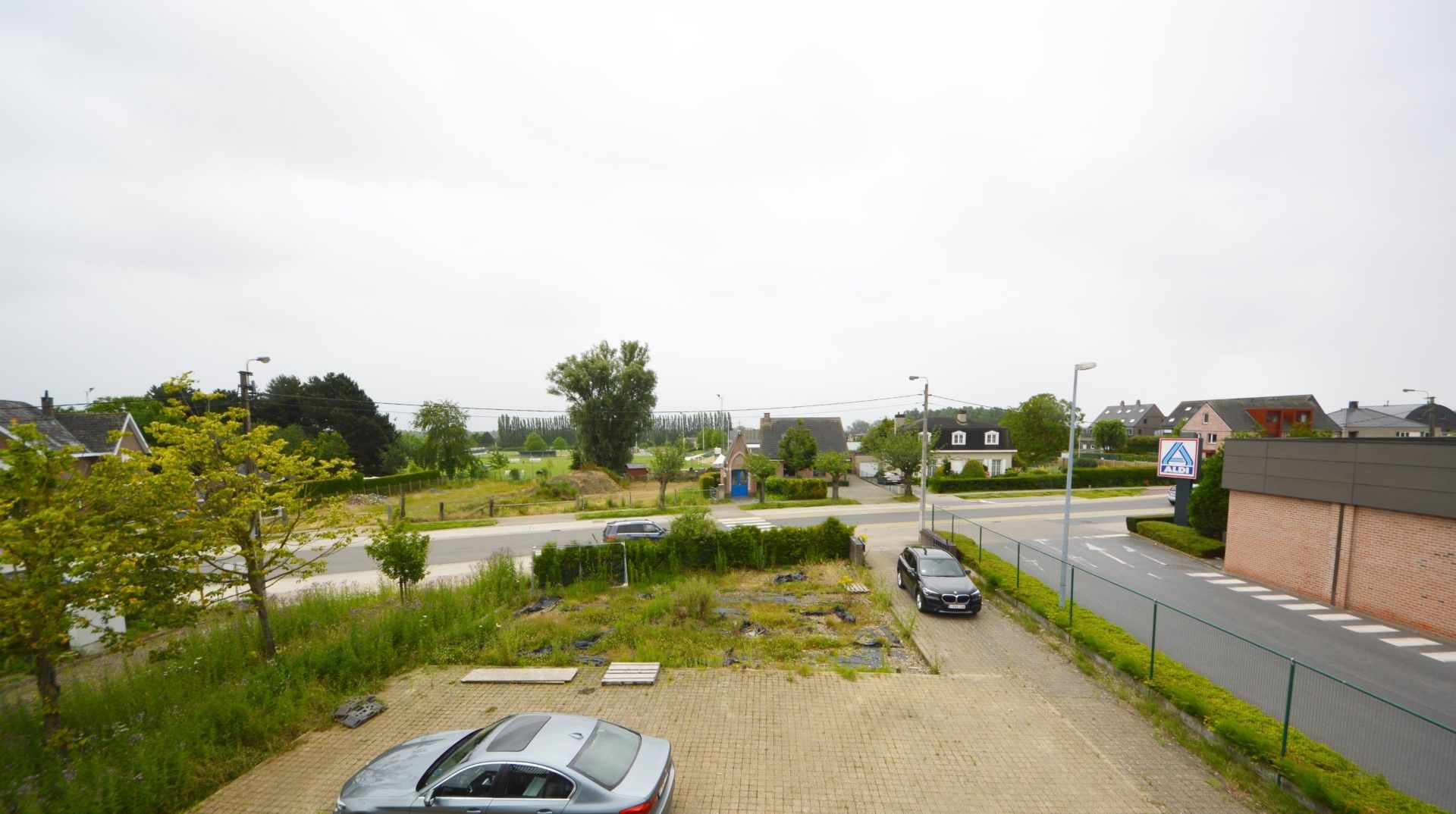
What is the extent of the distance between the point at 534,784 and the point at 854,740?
16.3 ft

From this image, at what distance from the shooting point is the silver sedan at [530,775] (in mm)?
5973

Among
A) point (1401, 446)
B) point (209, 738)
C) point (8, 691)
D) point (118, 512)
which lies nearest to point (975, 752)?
point (209, 738)

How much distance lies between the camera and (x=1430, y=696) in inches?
394

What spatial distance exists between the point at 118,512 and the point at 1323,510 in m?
27.4

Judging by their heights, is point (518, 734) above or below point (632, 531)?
above

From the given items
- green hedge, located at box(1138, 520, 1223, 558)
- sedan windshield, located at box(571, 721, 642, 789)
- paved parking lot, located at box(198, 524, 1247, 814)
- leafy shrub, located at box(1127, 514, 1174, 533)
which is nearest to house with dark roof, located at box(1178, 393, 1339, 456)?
leafy shrub, located at box(1127, 514, 1174, 533)

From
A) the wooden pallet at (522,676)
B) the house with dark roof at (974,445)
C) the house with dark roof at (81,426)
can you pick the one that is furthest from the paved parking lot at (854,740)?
the house with dark roof at (974,445)

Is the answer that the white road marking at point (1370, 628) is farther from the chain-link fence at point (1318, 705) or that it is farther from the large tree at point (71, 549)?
the large tree at point (71, 549)

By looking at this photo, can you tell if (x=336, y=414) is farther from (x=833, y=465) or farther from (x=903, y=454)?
(x=903, y=454)

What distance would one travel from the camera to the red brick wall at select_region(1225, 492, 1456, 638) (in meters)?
12.9

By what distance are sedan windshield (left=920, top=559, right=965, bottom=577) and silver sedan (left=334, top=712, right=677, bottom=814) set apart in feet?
34.0

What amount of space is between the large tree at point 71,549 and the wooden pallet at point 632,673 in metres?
7.23

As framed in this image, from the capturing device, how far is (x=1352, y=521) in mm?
14688

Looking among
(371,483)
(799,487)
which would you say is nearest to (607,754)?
(799,487)
